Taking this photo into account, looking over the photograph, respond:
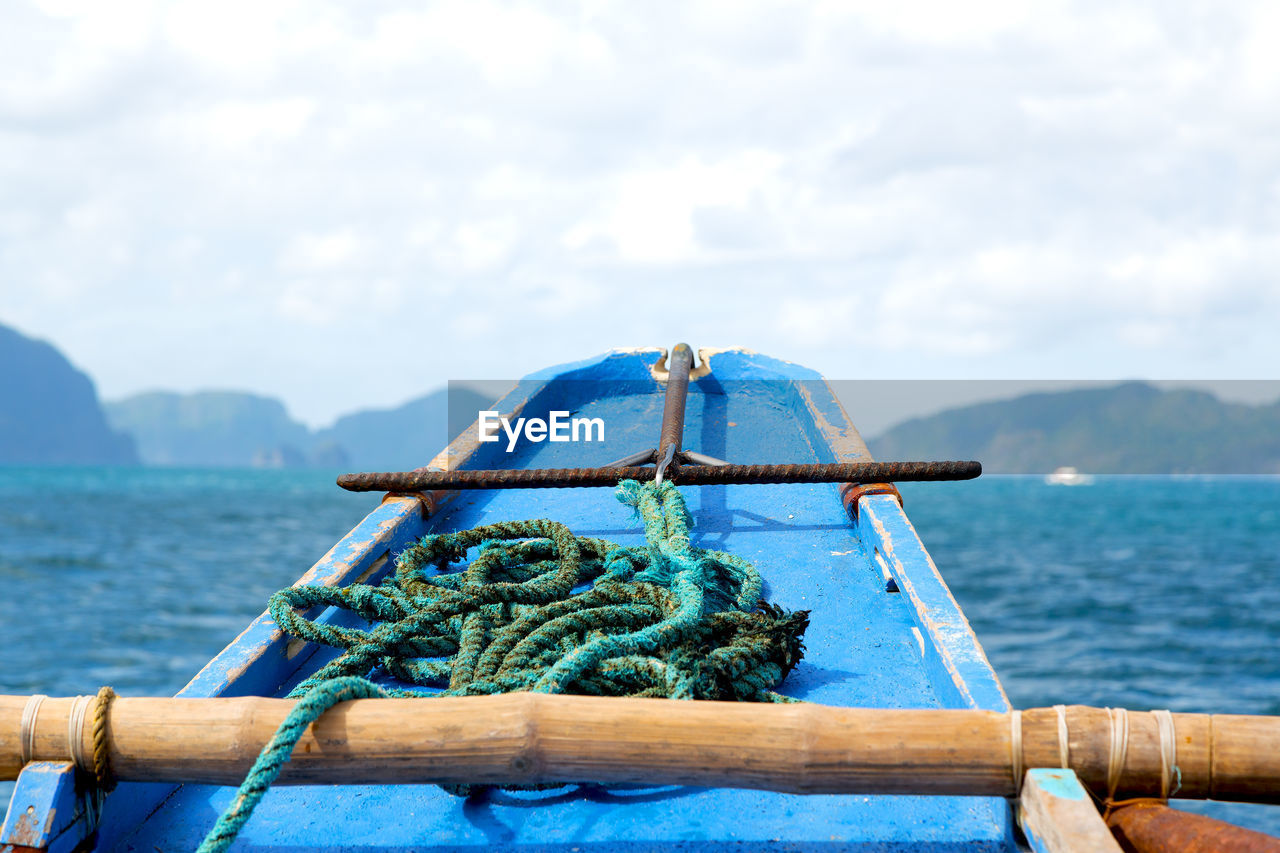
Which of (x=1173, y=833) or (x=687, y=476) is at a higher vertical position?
(x=687, y=476)

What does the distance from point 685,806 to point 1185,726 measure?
2.71 ft

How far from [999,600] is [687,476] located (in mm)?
14513

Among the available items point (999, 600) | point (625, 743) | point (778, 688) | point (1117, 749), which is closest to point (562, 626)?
point (778, 688)

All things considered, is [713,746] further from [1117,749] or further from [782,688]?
[782,688]

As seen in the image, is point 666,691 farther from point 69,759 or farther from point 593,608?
point 69,759

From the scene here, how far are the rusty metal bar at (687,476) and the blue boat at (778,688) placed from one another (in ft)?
0.29

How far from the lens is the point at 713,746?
139cm

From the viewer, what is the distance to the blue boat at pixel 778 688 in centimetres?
163

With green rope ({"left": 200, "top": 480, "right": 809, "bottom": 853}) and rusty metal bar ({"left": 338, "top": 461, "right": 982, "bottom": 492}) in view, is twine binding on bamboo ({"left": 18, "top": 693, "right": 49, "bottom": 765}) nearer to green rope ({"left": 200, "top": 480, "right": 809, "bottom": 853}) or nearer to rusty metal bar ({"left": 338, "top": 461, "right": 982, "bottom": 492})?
green rope ({"left": 200, "top": 480, "right": 809, "bottom": 853})

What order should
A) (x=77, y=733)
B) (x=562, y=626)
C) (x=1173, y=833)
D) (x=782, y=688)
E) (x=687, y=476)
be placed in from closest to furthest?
(x=1173, y=833) → (x=77, y=733) → (x=562, y=626) → (x=782, y=688) → (x=687, y=476)

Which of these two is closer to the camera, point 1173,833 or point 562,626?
point 1173,833

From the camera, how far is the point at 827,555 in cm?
295

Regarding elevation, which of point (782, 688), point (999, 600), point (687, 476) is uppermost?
point (687, 476)

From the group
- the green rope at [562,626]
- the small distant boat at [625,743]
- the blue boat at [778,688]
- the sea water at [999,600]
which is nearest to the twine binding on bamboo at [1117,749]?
the small distant boat at [625,743]
